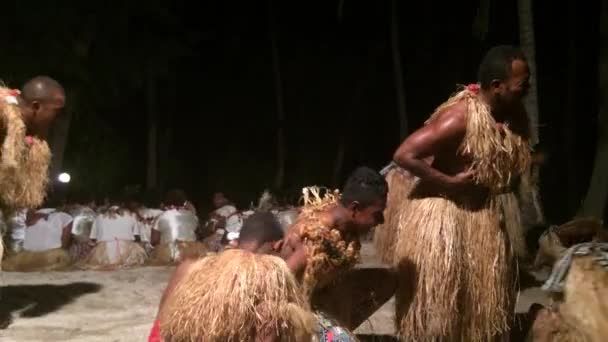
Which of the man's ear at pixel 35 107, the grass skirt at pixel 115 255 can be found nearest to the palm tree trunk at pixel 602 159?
the grass skirt at pixel 115 255

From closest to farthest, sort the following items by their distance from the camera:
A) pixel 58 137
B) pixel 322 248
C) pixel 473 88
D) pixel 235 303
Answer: pixel 235 303 < pixel 322 248 < pixel 473 88 < pixel 58 137

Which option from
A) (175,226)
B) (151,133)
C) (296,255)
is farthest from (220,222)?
(151,133)

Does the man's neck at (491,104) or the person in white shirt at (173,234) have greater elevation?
the man's neck at (491,104)

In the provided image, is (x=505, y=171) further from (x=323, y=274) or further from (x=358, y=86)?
(x=358, y=86)

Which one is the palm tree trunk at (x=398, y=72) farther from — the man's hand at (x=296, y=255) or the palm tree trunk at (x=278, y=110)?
the man's hand at (x=296, y=255)

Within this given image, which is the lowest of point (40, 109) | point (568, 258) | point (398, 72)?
point (568, 258)

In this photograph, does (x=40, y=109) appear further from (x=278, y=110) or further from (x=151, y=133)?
(x=278, y=110)

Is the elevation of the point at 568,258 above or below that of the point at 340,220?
below

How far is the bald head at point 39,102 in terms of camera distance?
4.63 meters

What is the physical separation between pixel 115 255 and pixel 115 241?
161mm

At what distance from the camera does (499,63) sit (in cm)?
343

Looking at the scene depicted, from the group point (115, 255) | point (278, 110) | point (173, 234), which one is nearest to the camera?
point (115, 255)

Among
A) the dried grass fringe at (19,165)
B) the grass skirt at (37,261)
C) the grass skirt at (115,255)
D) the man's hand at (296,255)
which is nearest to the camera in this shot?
the man's hand at (296,255)

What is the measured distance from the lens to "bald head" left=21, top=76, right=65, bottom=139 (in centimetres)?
463
